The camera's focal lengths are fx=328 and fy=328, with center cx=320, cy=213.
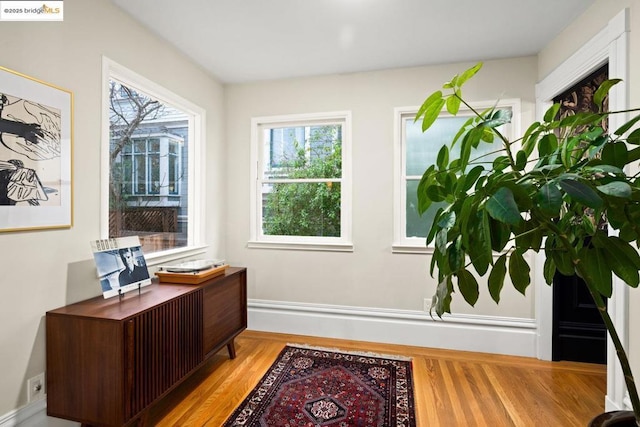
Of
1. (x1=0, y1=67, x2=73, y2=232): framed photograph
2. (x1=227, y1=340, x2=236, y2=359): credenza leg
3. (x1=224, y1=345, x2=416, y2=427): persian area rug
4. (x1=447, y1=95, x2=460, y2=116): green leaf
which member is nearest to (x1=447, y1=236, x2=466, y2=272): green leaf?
(x1=447, y1=95, x2=460, y2=116): green leaf

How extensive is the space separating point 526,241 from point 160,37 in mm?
2730

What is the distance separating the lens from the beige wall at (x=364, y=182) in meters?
2.84

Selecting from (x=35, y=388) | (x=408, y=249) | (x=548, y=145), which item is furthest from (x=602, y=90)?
(x=35, y=388)

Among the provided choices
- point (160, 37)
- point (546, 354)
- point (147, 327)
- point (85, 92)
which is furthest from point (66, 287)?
point (546, 354)

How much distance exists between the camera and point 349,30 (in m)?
2.37

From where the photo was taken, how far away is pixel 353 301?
310 cm

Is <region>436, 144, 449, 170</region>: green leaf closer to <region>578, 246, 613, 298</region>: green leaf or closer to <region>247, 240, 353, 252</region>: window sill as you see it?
<region>578, 246, 613, 298</region>: green leaf

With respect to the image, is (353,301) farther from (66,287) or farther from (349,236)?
(66,287)

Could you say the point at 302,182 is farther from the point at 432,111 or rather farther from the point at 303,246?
the point at 432,111

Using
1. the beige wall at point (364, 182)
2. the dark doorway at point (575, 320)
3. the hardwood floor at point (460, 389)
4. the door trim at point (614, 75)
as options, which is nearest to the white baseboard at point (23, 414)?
the hardwood floor at point (460, 389)

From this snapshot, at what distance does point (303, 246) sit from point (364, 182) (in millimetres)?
854

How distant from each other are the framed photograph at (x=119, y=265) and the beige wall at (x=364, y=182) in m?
1.34

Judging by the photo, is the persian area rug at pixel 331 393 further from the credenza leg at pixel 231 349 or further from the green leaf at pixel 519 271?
the green leaf at pixel 519 271

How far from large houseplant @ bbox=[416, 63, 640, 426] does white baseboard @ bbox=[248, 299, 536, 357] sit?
6.72ft
